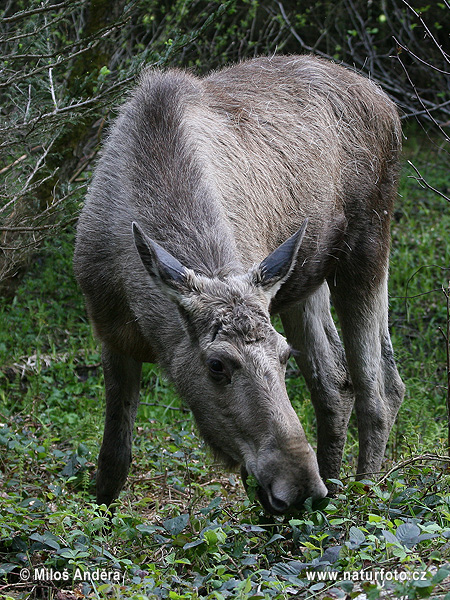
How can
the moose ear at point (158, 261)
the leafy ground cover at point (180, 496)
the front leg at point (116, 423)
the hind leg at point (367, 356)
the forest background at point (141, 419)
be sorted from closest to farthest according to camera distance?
the leafy ground cover at point (180, 496)
the forest background at point (141, 419)
the moose ear at point (158, 261)
the front leg at point (116, 423)
the hind leg at point (367, 356)

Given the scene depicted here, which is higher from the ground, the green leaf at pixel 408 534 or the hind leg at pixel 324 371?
the green leaf at pixel 408 534

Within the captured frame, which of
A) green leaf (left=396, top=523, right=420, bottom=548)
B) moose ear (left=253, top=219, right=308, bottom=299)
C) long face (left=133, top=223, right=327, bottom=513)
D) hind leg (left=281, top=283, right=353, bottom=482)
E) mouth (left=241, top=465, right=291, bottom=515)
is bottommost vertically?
hind leg (left=281, top=283, right=353, bottom=482)

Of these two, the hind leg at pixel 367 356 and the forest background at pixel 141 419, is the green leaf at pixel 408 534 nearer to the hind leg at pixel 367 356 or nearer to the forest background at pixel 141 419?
the forest background at pixel 141 419

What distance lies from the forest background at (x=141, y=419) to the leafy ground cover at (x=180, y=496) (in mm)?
14

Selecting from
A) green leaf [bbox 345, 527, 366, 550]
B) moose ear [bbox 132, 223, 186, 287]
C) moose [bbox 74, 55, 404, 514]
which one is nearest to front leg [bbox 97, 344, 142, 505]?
moose [bbox 74, 55, 404, 514]

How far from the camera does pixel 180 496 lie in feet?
18.8

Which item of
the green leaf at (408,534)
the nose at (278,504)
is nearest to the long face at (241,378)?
the nose at (278,504)

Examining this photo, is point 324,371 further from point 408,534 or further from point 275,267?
point 408,534

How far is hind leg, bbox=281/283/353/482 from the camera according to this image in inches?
239

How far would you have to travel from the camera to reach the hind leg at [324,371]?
6.08 meters

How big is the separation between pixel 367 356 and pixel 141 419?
7.07 feet

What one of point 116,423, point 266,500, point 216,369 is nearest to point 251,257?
point 216,369

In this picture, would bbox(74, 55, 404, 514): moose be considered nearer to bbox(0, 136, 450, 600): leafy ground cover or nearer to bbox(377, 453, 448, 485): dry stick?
bbox(0, 136, 450, 600): leafy ground cover

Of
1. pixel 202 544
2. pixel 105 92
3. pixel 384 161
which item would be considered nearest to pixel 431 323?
pixel 384 161
